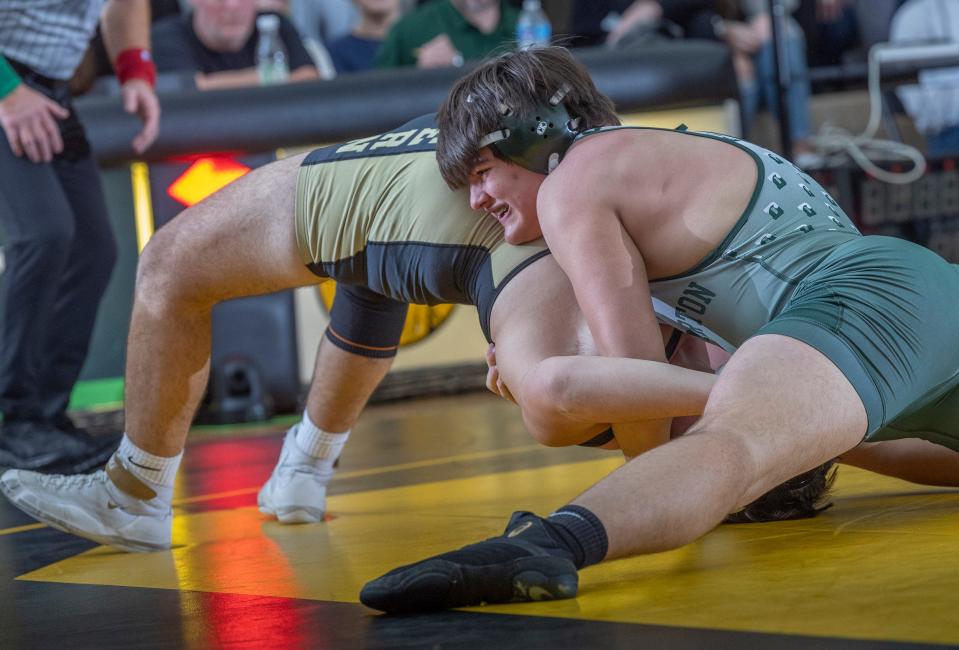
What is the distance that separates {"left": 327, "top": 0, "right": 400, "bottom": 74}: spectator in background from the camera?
20.8 ft

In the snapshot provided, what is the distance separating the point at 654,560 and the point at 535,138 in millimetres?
663

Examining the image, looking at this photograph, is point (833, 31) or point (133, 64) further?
point (833, 31)

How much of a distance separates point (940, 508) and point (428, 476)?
51.7 inches

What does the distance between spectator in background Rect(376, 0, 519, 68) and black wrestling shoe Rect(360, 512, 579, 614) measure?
4303 mm

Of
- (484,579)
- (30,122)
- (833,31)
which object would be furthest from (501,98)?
(833,31)

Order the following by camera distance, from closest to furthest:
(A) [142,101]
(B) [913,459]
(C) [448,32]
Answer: (B) [913,459] < (A) [142,101] < (C) [448,32]

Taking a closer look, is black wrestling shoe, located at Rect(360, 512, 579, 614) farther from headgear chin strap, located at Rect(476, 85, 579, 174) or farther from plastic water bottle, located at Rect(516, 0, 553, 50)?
plastic water bottle, located at Rect(516, 0, 553, 50)

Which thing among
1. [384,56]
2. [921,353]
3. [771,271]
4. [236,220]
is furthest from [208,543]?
[384,56]

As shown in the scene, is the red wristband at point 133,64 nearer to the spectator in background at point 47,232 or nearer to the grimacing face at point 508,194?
the spectator in background at point 47,232

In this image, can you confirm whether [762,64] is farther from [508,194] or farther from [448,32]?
[508,194]

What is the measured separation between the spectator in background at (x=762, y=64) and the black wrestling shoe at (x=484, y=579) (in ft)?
12.7

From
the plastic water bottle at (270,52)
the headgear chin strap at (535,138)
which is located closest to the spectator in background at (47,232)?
the plastic water bottle at (270,52)

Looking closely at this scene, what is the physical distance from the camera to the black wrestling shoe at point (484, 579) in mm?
1612

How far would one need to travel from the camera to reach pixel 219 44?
18.7ft
